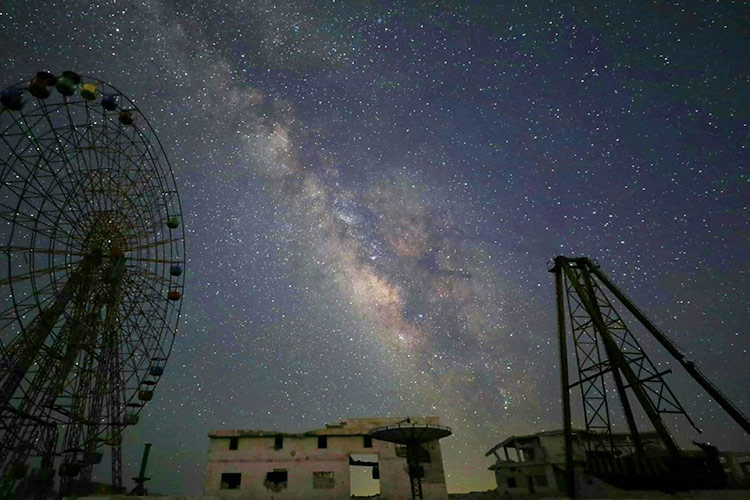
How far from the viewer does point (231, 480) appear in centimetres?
3459

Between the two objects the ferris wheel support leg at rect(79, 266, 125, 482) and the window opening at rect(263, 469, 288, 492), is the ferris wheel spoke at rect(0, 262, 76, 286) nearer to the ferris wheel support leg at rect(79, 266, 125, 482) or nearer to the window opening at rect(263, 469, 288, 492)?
the ferris wheel support leg at rect(79, 266, 125, 482)

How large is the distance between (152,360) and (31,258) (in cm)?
1161

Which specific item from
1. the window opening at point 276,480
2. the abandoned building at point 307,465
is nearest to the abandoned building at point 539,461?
the abandoned building at point 307,465

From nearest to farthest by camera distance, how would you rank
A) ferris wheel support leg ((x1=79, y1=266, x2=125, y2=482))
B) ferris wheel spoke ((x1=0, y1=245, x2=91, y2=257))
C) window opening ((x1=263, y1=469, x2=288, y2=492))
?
ferris wheel spoke ((x1=0, y1=245, x2=91, y2=257)) < ferris wheel support leg ((x1=79, y1=266, x2=125, y2=482)) < window opening ((x1=263, y1=469, x2=288, y2=492))

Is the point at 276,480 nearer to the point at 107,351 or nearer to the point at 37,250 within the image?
the point at 107,351

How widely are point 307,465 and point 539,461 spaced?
80.9 feet

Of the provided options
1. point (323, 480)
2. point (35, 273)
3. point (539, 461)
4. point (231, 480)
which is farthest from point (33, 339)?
point (539, 461)

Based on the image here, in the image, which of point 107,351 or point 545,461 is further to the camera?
point 545,461

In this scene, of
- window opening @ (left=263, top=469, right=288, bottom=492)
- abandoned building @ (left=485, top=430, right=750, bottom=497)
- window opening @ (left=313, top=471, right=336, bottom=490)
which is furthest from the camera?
abandoned building @ (left=485, top=430, right=750, bottom=497)

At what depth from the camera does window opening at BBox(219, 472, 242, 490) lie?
34.2 metres

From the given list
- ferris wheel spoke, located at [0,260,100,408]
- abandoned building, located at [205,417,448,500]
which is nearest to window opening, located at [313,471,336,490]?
abandoned building, located at [205,417,448,500]

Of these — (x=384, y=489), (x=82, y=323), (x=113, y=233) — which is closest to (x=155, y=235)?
(x=113, y=233)

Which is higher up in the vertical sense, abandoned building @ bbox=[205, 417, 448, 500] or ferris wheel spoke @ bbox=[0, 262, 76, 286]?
ferris wheel spoke @ bbox=[0, 262, 76, 286]

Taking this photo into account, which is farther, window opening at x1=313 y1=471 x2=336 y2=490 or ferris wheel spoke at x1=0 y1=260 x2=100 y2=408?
window opening at x1=313 y1=471 x2=336 y2=490
